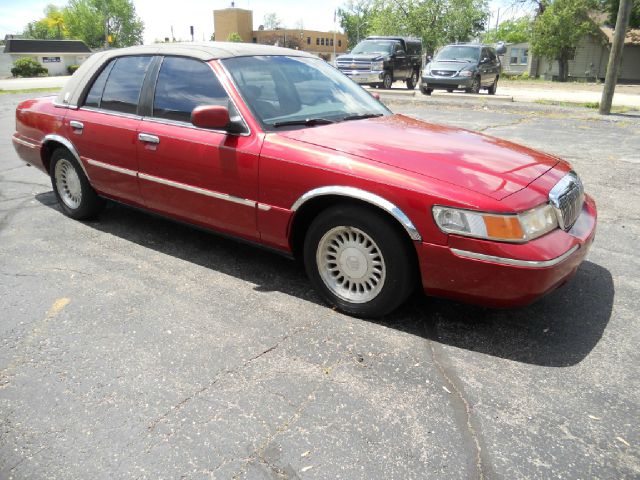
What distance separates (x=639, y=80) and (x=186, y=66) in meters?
48.1

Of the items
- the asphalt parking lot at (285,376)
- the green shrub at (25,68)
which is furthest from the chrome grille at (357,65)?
the green shrub at (25,68)

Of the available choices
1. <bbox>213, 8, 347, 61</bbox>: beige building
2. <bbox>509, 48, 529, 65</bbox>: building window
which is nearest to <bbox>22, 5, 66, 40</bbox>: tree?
<bbox>213, 8, 347, 61</bbox>: beige building

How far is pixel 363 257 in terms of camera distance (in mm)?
3334

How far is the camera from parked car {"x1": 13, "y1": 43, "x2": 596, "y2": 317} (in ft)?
9.59

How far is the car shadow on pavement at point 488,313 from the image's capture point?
3131 mm

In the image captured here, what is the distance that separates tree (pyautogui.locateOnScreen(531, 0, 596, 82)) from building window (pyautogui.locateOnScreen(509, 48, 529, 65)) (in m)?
8.76

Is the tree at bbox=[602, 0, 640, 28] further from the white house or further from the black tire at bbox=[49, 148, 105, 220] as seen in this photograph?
the white house

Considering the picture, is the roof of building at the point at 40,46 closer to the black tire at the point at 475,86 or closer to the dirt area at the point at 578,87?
the dirt area at the point at 578,87

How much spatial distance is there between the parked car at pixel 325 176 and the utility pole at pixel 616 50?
979cm

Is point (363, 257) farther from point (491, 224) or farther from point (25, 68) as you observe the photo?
point (25, 68)

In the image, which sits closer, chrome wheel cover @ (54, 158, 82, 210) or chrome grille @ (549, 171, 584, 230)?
chrome grille @ (549, 171, 584, 230)

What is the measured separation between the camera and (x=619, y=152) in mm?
8508

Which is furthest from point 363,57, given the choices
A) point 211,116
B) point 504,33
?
point 504,33

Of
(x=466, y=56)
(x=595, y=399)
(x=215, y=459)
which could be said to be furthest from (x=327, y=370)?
(x=466, y=56)
